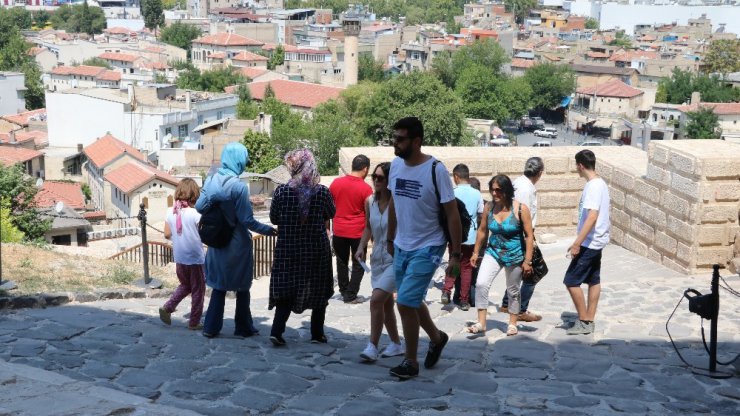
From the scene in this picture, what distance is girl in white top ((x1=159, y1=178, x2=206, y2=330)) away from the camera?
7004 millimetres

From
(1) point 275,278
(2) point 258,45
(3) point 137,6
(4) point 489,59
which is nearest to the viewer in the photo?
(1) point 275,278

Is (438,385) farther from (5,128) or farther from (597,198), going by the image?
(5,128)

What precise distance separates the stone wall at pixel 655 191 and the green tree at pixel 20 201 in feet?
44.2

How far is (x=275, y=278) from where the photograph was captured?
633cm

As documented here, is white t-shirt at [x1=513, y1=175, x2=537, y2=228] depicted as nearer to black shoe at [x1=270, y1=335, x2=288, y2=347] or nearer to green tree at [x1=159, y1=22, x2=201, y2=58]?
black shoe at [x1=270, y1=335, x2=288, y2=347]

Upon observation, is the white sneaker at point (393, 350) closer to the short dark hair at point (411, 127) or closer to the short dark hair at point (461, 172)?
the short dark hair at point (411, 127)

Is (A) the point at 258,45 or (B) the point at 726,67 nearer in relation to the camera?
(B) the point at 726,67

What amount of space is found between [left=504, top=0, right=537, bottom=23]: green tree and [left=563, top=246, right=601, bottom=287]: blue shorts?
144319 millimetres

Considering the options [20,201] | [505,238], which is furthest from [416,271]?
[20,201]

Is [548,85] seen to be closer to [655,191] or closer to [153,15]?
[153,15]

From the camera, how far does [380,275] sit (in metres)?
6.54

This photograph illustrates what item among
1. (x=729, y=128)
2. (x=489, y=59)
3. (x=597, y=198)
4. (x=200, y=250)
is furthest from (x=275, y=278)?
(x=489, y=59)

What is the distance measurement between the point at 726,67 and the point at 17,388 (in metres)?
96.9

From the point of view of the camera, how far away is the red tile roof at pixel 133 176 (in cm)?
3600
